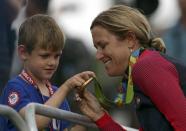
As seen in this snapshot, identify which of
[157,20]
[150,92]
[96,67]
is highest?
[150,92]

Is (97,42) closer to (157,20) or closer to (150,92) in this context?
(150,92)

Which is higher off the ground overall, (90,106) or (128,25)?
(128,25)

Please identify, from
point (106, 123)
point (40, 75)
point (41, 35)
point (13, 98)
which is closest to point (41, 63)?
point (40, 75)

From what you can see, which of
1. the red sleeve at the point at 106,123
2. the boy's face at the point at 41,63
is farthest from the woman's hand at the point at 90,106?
the boy's face at the point at 41,63

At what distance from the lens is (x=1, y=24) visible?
7.27m

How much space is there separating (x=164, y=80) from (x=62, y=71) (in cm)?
314

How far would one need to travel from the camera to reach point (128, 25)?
16.7 feet

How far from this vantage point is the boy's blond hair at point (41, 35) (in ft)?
18.1

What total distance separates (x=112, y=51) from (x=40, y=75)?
562 millimetres

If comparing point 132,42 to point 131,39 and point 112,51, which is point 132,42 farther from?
point 112,51

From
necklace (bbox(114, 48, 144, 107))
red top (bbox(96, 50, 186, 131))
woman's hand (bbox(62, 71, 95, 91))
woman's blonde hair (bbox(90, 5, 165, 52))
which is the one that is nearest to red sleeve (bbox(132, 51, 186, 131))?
red top (bbox(96, 50, 186, 131))

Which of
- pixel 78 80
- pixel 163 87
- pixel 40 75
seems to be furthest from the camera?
pixel 40 75

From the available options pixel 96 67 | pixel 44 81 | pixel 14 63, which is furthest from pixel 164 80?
pixel 96 67

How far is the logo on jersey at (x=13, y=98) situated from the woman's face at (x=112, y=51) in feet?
1.77
